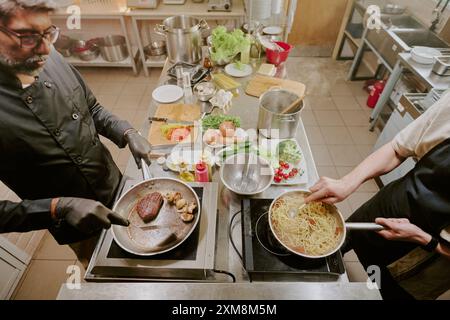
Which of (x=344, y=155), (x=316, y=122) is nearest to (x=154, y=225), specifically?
(x=344, y=155)

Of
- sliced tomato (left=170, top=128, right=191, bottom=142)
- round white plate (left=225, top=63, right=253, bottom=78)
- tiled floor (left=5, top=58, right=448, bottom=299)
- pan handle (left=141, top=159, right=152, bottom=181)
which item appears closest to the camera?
pan handle (left=141, top=159, right=152, bottom=181)

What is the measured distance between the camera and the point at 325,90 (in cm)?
431

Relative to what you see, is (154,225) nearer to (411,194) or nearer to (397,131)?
(411,194)

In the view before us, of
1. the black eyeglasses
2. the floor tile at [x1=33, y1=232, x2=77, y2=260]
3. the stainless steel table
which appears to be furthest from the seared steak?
the stainless steel table

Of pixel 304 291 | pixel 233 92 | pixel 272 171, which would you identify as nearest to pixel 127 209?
pixel 272 171

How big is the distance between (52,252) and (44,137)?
1.73 m

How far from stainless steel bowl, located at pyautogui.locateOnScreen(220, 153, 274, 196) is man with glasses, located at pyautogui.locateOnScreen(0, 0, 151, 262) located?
1.65ft

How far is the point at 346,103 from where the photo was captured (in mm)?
4051

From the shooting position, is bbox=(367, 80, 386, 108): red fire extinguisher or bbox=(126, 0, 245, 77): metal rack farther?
bbox=(367, 80, 386, 108): red fire extinguisher

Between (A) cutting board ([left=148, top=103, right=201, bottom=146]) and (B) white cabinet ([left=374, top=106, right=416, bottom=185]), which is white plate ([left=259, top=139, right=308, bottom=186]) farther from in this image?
(B) white cabinet ([left=374, top=106, right=416, bottom=185])

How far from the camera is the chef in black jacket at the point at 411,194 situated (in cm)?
123

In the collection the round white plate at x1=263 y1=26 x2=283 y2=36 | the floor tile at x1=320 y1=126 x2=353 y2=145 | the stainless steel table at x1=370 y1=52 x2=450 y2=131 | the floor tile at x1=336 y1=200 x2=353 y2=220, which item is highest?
the round white plate at x1=263 y1=26 x2=283 y2=36

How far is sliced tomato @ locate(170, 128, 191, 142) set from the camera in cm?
179

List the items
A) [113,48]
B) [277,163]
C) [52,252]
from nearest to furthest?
1. [277,163]
2. [52,252]
3. [113,48]
